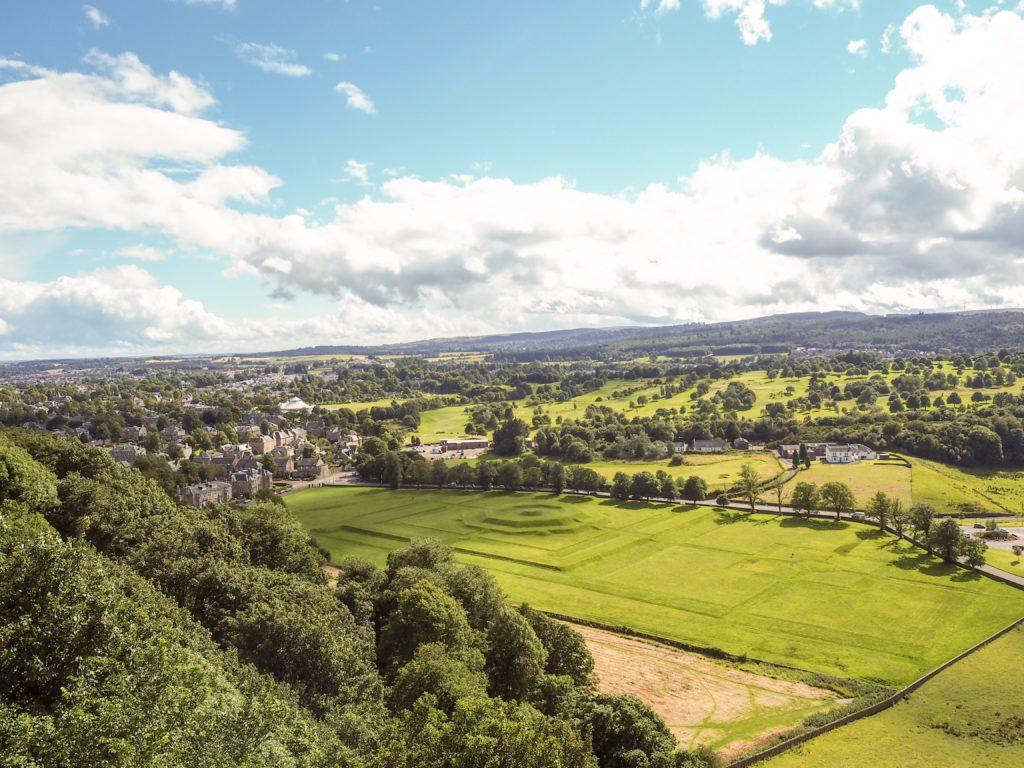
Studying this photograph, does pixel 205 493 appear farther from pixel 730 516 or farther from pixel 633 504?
pixel 730 516

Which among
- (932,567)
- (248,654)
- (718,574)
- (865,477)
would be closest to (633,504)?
(718,574)

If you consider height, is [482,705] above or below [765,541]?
above

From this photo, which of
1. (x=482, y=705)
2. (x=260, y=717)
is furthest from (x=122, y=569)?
(x=482, y=705)

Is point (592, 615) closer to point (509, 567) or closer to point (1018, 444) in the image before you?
point (509, 567)

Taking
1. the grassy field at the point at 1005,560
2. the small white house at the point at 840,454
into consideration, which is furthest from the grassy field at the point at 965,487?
the grassy field at the point at 1005,560

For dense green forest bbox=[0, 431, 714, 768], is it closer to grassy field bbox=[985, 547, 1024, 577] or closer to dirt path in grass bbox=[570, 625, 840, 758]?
dirt path in grass bbox=[570, 625, 840, 758]

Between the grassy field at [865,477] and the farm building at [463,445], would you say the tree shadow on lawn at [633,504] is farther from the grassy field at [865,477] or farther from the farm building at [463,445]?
the farm building at [463,445]

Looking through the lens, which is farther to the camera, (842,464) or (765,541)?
(842,464)
